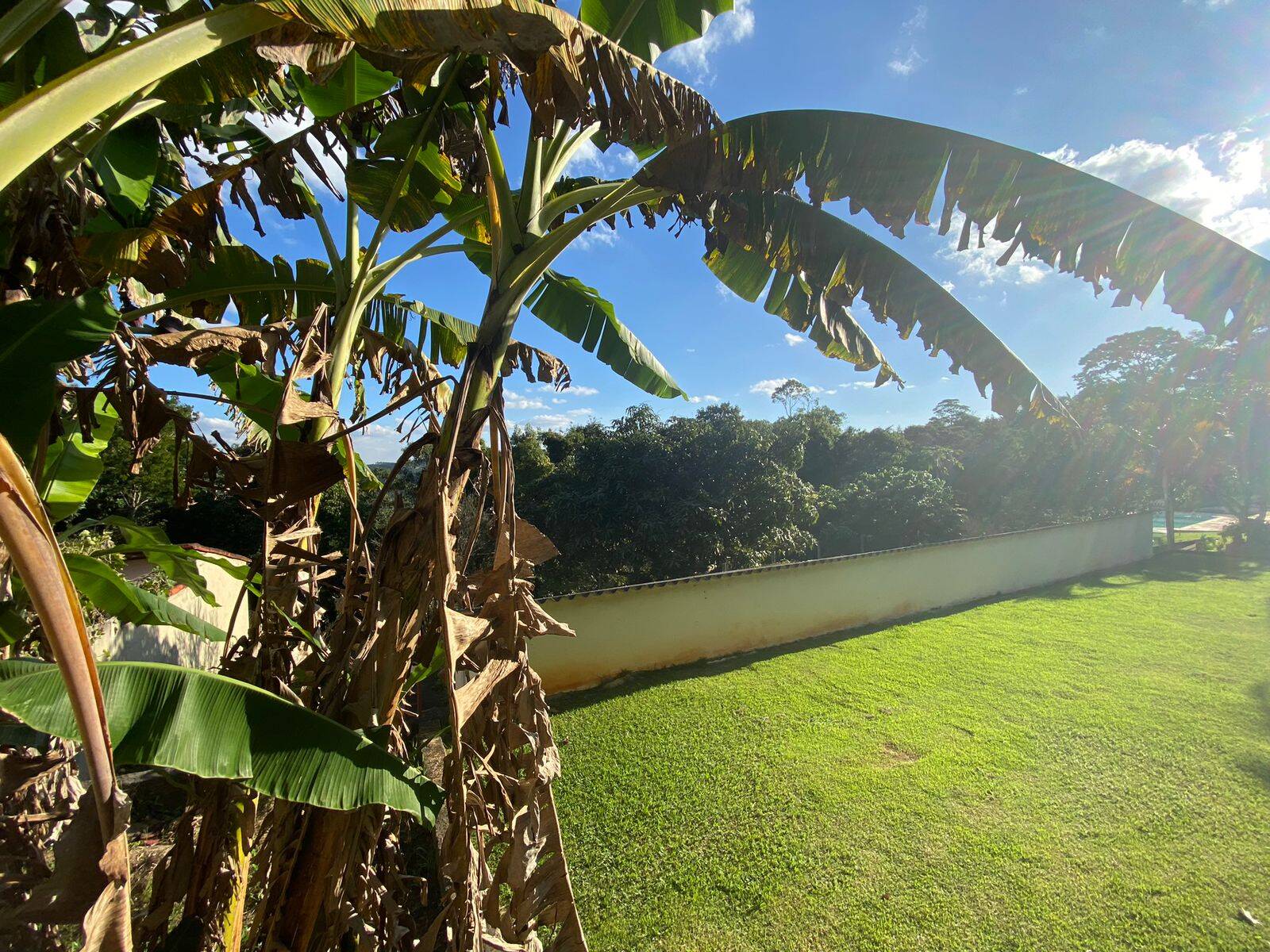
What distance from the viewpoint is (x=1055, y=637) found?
707cm

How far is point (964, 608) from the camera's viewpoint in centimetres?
912

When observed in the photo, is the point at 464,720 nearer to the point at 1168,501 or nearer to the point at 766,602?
the point at 766,602

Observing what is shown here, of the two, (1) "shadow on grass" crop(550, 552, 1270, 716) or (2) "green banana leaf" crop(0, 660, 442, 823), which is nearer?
(2) "green banana leaf" crop(0, 660, 442, 823)

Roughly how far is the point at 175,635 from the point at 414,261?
3979mm

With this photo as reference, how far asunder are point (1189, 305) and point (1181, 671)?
584 cm

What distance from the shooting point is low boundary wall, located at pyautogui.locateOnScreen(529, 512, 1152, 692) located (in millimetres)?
5988

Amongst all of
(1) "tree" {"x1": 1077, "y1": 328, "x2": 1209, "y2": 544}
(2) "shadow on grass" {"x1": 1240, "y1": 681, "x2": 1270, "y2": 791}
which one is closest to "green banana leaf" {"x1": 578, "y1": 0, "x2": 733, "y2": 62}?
(2) "shadow on grass" {"x1": 1240, "y1": 681, "x2": 1270, "y2": 791}

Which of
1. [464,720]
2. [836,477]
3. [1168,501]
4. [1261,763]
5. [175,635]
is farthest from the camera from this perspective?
[836,477]

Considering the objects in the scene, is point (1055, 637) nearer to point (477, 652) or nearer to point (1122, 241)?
point (1122, 241)

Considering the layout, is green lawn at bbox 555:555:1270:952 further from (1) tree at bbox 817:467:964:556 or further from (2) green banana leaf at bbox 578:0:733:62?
(1) tree at bbox 817:467:964:556

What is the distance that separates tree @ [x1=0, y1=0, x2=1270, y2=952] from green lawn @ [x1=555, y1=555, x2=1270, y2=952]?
69.9 inches

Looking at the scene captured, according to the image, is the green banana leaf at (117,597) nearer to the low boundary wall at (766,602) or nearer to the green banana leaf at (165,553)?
the green banana leaf at (165,553)

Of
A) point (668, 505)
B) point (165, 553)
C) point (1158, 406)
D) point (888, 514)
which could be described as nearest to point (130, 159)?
point (165, 553)

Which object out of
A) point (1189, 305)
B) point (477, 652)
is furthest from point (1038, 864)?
point (477, 652)
